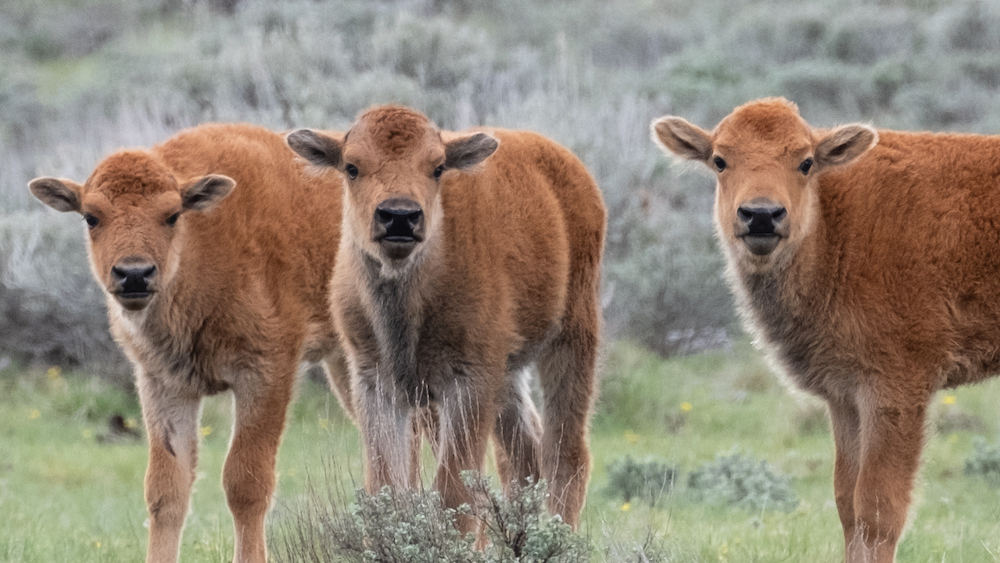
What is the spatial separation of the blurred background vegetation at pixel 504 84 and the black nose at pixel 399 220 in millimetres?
6578

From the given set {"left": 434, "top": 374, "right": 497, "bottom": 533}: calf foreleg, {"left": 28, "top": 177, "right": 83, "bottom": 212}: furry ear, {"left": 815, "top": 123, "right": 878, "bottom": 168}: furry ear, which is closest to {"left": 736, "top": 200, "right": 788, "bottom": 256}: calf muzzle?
{"left": 815, "top": 123, "right": 878, "bottom": 168}: furry ear

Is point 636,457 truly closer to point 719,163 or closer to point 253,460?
point 719,163

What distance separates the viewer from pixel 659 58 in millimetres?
24828

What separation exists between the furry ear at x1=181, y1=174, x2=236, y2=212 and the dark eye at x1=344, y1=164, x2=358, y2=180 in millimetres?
662

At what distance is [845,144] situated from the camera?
6289 mm

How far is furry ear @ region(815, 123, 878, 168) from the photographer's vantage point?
6230mm

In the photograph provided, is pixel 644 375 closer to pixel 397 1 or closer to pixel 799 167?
pixel 799 167

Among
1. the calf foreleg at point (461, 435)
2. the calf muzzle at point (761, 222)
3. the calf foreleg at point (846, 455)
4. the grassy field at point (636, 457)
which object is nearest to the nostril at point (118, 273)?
the grassy field at point (636, 457)

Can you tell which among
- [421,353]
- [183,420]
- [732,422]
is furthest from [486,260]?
[732,422]

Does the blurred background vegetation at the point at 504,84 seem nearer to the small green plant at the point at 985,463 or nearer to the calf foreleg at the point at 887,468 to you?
the small green plant at the point at 985,463

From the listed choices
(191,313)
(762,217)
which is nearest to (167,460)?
(191,313)

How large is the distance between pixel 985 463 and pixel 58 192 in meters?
6.58

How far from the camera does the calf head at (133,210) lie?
6.09 metres

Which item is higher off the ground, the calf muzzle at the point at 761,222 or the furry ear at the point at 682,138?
the furry ear at the point at 682,138
